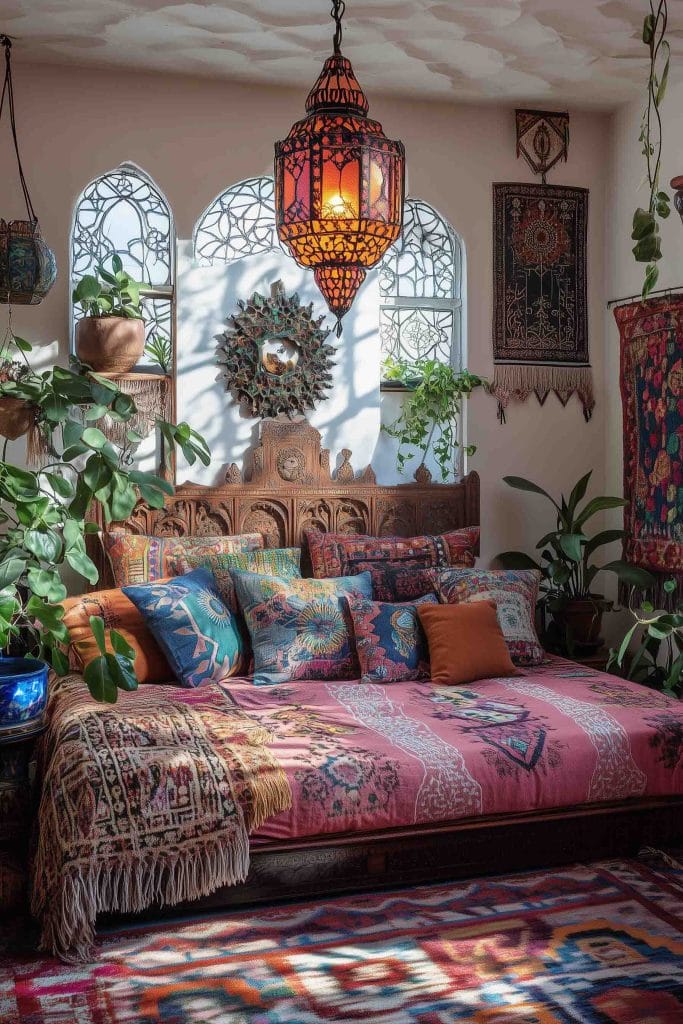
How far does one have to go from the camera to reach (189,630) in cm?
395

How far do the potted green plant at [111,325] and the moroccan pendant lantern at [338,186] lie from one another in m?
1.70

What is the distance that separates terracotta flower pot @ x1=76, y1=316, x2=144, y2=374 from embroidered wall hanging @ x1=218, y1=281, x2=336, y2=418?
52 centimetres

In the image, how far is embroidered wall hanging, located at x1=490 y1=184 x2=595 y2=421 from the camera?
5.14m

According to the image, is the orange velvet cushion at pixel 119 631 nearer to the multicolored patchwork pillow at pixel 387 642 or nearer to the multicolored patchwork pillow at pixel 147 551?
the multicolored patchwork pillow at pixel 147 551

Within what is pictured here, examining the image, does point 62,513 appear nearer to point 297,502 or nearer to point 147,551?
point 147,551

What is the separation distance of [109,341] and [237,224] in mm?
973

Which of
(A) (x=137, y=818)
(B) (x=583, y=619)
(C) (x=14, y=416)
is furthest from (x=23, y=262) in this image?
(B) (x=583, y=619)

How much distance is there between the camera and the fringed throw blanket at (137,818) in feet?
9.48

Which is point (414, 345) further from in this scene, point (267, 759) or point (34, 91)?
point (267, 759)

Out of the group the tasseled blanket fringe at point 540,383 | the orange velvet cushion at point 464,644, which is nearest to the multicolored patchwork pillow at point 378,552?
the orange velvet cushion at point 464,644

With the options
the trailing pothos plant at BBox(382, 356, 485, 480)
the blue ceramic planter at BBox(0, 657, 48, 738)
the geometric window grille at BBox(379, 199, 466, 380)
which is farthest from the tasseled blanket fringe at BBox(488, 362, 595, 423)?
the blue ceramic planter at BBox(0, 657, 48, 738)

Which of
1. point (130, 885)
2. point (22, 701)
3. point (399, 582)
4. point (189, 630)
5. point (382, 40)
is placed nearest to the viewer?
point (130, 885)

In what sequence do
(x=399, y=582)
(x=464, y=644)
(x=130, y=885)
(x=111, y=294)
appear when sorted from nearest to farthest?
(x=130, y=885) → (x=464, y=644) → (x=111, y=294) → (x=399, y=582)

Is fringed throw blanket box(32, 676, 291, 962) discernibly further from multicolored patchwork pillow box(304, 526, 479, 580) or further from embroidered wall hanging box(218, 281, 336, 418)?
embroidered wall hanging box(218, 281, 336, 418)
